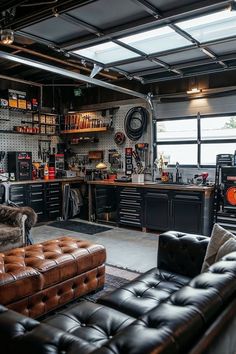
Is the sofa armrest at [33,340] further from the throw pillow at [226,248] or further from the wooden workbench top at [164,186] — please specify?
the wooden workbench top at [164,186]

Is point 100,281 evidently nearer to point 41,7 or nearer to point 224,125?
point 41,7

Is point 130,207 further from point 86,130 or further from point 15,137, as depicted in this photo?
point 15,137

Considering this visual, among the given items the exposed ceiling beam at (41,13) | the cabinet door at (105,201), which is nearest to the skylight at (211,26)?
the exposed ceiling beam at (41,13)

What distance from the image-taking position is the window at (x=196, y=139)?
17.9 ft

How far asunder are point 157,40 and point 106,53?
71 cm

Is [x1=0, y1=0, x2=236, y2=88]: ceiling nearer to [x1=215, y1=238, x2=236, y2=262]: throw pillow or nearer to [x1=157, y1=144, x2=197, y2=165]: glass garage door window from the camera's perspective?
[x1=215, y1=238, x2=236, y2=262]: throw pillow

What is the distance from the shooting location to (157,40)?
10.9ft

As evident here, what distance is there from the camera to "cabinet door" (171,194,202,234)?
5012 millimetres

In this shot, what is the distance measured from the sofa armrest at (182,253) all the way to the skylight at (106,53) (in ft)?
7.06

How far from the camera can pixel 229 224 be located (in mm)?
4832

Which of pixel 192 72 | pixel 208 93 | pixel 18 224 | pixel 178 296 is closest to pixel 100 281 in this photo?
pixel 18 224

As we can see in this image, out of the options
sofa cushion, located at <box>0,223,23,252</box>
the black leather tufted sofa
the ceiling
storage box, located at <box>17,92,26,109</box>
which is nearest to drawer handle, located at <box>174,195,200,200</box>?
the ceiling

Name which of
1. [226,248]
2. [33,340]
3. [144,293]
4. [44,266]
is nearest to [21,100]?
[44,266]

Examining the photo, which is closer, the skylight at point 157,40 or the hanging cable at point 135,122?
the skylight at point 157,40
